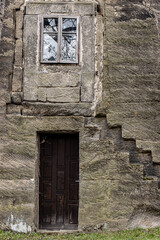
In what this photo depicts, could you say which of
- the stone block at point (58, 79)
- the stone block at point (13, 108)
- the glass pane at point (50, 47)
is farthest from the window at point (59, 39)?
the stone block at point (13, 108)

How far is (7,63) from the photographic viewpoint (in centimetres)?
743

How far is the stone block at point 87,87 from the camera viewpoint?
7.34 m

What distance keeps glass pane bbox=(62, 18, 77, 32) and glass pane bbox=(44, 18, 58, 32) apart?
0.16 metres

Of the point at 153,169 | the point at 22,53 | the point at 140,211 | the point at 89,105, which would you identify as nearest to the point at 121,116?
the point at 89,105

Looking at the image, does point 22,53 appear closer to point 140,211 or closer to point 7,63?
point 7,63

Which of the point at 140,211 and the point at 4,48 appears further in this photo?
the point at 4,48

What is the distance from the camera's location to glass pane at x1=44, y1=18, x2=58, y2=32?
7.61m

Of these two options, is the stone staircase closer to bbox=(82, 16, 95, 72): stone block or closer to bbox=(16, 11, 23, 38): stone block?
bbox=(82, 16, 95, 72): stone block

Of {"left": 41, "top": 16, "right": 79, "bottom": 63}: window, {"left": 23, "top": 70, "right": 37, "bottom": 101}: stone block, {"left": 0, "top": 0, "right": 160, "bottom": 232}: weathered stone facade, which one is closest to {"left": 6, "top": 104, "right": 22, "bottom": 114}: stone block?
{"left": 0, "top": 0, "right": 160, "bottom": 232}: weathered stone facade

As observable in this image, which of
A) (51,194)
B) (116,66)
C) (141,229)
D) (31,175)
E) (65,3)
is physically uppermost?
(65,3)

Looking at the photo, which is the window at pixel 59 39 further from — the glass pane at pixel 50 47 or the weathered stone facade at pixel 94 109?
the weathered stone facade at pixel 94 109

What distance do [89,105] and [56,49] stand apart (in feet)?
4.38

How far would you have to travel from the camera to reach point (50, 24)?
25.0 ft

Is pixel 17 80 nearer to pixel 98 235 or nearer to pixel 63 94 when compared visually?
pixel 63 94
